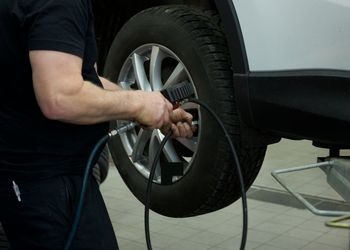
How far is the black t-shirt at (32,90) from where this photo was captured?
1393 millimetres

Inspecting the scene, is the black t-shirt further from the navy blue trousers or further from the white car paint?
the white car paint

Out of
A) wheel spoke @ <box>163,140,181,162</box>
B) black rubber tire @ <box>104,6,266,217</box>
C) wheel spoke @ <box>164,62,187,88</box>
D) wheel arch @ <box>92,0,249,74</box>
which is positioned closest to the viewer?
wheel arch @ <box>92,0,249,74</box>

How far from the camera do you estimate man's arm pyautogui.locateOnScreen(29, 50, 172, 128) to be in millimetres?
1396

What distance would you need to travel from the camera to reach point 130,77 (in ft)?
8.07

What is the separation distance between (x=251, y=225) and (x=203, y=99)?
138 centimetres

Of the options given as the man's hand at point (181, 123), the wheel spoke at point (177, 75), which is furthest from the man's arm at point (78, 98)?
the wheel spoke at point (177, 75)

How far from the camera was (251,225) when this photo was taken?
3244 millimetres

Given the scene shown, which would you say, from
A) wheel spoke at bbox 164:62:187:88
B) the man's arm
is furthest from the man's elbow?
wheel spoke at bbox 164:62:187:88

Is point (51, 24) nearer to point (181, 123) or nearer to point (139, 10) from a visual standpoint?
point (181, 123)

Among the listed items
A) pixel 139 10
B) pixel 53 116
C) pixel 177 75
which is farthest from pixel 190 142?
pixel 53 116

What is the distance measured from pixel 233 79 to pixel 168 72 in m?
0.41

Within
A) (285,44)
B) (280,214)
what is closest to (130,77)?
(285,44)

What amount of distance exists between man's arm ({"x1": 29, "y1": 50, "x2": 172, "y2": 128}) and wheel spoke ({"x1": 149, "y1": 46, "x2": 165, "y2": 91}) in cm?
64

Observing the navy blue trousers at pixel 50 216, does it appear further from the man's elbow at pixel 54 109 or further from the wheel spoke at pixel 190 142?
the wheel spoke at pixel 190 142
